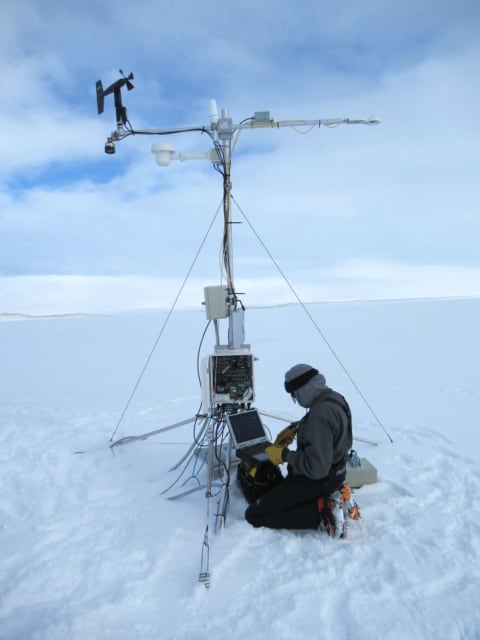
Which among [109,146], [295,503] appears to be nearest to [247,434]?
[295,503]

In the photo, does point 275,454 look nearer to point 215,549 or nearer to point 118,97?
point 215,549

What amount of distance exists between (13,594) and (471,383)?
855cm

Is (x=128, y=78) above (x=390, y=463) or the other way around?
above

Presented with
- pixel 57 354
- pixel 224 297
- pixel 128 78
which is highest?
pixel 128 78

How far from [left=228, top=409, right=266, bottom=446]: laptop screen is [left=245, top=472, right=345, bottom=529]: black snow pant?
2.12ft

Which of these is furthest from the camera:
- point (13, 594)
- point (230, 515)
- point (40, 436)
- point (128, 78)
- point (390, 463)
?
point (40, 436)

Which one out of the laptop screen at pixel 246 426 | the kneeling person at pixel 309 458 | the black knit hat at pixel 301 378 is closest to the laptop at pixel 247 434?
the laptop screen at pixel 246 426

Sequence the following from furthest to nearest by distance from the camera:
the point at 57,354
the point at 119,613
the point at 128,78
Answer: the point at 57,354, the point at 128,78, the point at 119,613

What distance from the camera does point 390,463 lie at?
14.7 feet

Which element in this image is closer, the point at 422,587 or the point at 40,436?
the point at 422,587

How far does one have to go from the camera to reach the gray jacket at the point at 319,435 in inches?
112

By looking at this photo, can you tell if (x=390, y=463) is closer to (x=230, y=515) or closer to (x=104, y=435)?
(x=230, y=515)

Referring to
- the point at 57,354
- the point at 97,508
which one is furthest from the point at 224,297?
the point at 57,354

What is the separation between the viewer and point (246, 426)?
3.78 meters
